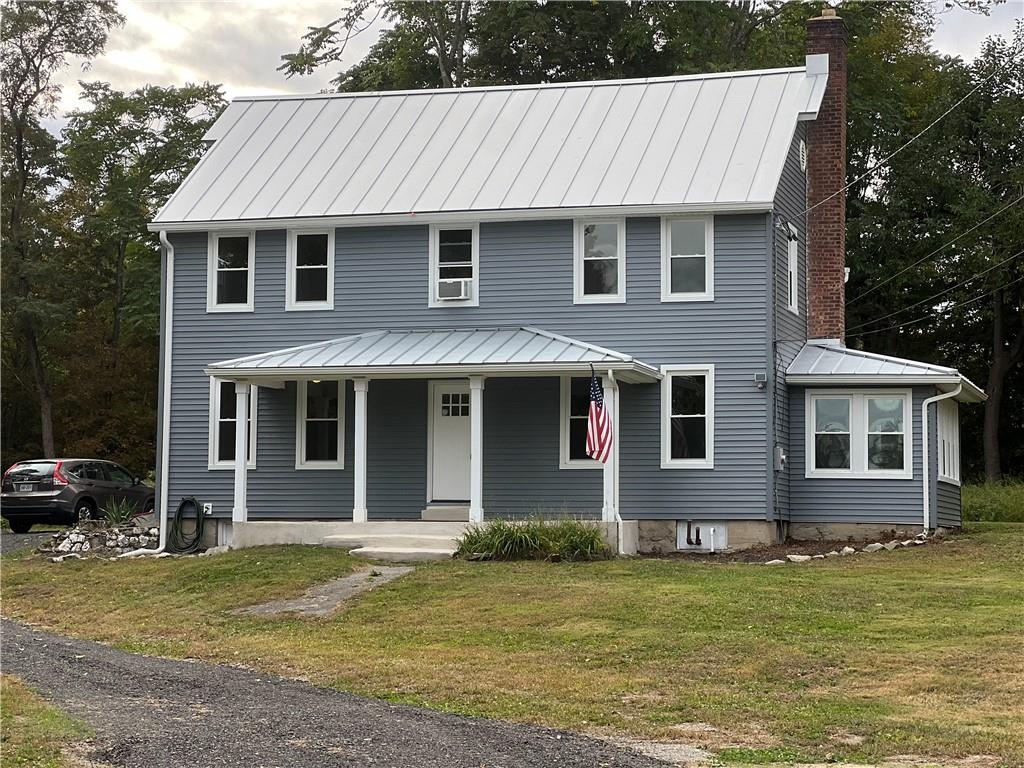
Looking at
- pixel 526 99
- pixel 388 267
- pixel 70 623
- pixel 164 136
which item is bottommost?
pixel 70 623

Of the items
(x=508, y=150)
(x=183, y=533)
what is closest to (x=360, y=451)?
(x=183, y=533)

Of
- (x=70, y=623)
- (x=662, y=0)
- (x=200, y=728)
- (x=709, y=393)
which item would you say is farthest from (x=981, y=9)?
(x=200, y=728)

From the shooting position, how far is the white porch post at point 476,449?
21938 mm

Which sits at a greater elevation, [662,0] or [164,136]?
[662,0]

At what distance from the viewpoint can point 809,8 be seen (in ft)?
127

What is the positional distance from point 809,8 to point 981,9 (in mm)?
4363

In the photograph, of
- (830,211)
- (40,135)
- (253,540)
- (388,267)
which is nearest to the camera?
(253,540)

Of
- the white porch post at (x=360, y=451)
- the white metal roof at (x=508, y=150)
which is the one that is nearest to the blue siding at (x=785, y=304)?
the white metal roof at (x=508, y=150)

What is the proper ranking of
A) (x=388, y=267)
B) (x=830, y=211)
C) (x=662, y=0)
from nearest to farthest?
(x=388, y=267)
(x=830, y=211)
(x=662, y=0)

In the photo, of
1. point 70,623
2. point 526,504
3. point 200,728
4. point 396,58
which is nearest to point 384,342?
point 526,504

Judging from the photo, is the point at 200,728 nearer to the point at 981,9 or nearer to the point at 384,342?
the point at 384,342

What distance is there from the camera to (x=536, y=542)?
2025 cm

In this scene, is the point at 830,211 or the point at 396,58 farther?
the point at 396,58

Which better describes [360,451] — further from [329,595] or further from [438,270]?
[329,595]
